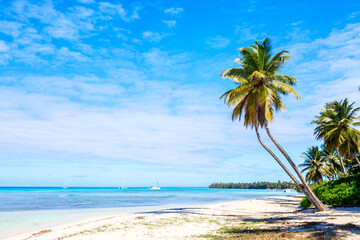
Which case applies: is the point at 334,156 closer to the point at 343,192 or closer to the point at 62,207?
the point at 343,192

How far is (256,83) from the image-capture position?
1781 cm

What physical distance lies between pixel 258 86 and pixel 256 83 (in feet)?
0.89

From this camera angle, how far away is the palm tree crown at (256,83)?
57.0 feet

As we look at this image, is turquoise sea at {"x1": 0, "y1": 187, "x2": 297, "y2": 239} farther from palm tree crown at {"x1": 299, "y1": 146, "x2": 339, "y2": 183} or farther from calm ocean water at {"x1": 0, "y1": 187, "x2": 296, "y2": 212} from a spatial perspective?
palm tree crown at {"x1": 299, "y1": 146, "x2": 339, "y2": 183}

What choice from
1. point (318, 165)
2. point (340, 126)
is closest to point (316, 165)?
point (318, 165)

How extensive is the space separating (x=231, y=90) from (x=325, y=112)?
17674 mm

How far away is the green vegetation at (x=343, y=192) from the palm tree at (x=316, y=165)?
3084cm

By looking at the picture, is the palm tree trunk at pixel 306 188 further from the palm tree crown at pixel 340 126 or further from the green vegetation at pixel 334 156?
the palm tree crown at pixel 340 126

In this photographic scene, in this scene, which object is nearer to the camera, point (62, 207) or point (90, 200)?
point (62, 207)

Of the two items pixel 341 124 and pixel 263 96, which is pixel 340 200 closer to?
pixel 263 96

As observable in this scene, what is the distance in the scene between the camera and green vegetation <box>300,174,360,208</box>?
1594 cm

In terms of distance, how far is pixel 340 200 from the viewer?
16578mm

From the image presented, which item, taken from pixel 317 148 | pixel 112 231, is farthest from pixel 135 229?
pixel 317 148

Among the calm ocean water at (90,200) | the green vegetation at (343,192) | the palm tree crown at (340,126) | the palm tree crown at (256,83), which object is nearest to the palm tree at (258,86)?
the palm tree crown at (256,83)
